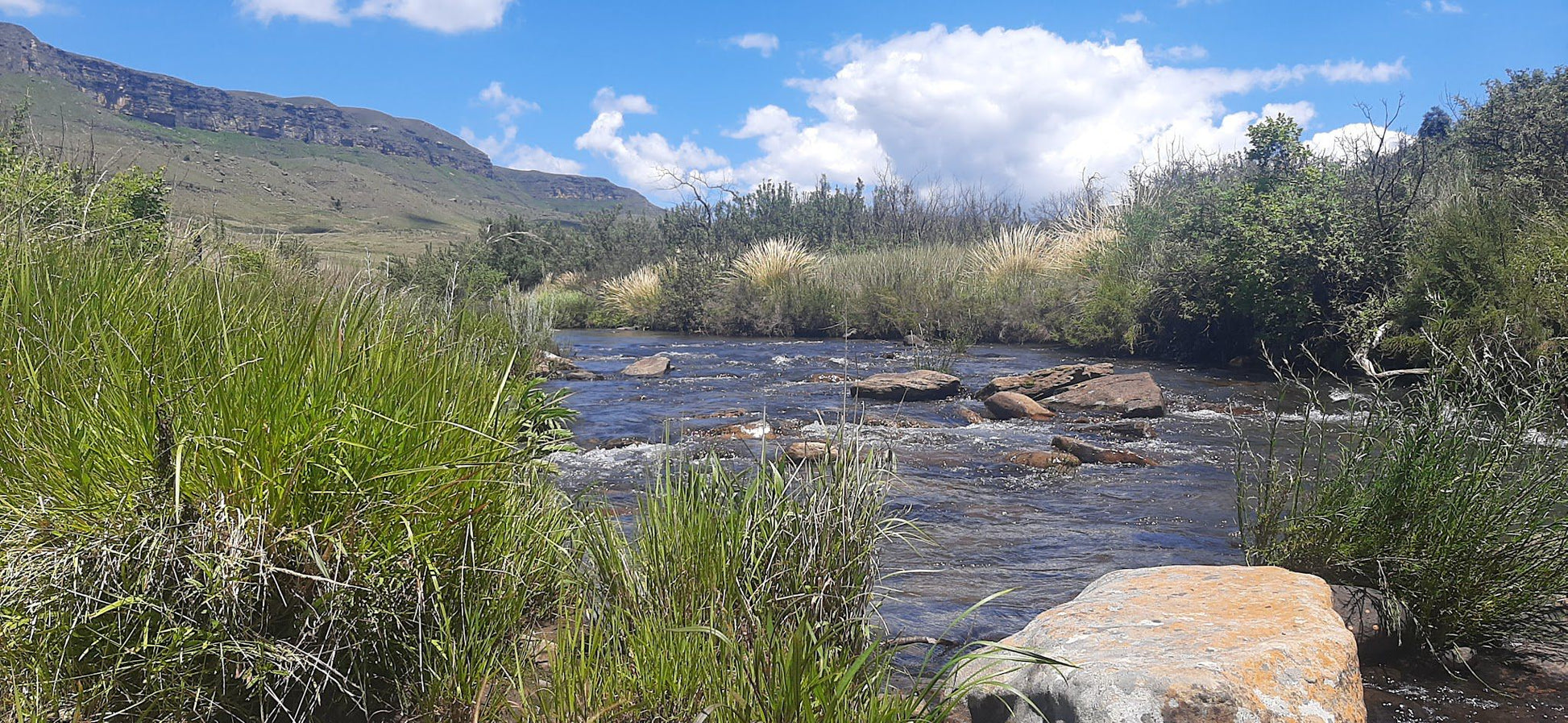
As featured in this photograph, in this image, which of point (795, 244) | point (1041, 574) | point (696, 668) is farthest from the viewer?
point (795, 244)

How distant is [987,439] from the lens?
8.80 m

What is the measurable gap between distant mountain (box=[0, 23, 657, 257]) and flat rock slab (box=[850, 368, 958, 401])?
1319 inches

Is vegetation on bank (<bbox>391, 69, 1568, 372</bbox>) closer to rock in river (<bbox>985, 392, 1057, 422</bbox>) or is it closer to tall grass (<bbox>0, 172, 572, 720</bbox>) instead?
tall grass (<bbox>0, 172, 572, 720</bbox>)

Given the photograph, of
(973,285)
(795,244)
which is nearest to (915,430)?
(973,285)

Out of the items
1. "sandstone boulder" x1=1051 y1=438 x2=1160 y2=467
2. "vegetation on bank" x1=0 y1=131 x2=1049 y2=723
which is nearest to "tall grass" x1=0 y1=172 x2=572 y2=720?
"vegetation on bank" x1=0 y1=131 x2=1049 y2=723

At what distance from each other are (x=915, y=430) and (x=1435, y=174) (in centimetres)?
1196

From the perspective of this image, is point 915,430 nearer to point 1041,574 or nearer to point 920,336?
point 1041,574

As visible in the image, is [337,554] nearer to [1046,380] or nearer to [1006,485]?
[1006,485]

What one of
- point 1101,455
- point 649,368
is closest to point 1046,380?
point 1101,455

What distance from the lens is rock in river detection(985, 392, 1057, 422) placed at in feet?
32.8

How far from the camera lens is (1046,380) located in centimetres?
1142

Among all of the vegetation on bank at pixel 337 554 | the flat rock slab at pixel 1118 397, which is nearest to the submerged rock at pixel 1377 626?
the vegetation on bank at pixel 337 554

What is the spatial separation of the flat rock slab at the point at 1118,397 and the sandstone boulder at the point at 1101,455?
2.11m

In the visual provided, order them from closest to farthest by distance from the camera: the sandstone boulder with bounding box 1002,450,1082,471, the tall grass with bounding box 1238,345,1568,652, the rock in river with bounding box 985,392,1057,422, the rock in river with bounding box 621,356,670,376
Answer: the tall grass with bounding box 1238,345,1568,652, the sandstone boulder with bounding box 1002,450,1082,471, the rock in river with bounding box 985,392,1057,422, the rock in river with bounding box 621,356,670,376
